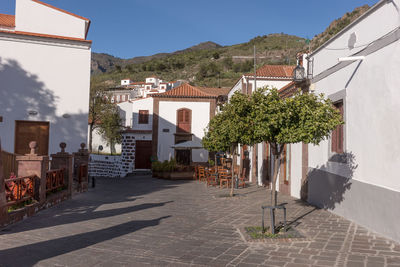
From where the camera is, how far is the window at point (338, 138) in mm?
8648

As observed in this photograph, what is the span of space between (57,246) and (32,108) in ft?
30.7

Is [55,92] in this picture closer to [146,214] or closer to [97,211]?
[97,211]

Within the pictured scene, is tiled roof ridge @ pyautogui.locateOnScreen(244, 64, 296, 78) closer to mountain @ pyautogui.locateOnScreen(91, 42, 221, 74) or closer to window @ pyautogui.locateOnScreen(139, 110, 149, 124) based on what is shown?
window @ pyautogui.locateOnScreen(139, 110, 149, 124)

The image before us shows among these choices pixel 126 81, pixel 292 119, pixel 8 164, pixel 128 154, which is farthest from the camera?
pixel 126 81

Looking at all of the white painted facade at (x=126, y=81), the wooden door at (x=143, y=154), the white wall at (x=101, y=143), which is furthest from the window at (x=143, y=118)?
the white painted facade at (x=126, y=81)

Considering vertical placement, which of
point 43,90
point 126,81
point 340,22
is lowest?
point 43,90

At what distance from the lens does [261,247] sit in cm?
571

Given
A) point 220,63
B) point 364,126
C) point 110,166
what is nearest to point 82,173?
point 364,126

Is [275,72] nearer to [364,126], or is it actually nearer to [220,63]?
[364,126]

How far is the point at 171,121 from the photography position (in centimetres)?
2816

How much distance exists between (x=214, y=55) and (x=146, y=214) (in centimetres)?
8639

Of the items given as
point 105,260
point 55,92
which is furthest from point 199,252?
point 55,92

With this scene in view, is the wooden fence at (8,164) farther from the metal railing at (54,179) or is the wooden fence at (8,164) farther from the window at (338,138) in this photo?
the window at (338,138)

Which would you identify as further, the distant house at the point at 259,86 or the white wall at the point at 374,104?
the distant house at the point at 259,86
